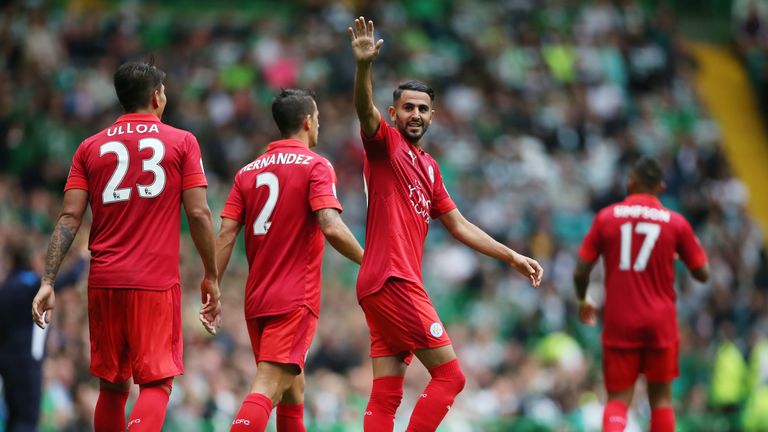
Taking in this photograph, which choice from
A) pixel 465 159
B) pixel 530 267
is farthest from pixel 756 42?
pixel 530 267

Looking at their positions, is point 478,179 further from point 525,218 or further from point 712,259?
point 712,259

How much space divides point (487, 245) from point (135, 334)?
2542 millimetres

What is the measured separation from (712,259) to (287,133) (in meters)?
13.3

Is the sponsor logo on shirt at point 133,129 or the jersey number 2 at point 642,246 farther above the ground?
the sponsor logo on shirt at point 133,129

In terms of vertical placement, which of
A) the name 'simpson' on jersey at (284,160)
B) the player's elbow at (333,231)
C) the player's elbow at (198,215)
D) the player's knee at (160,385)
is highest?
the name 'simpson' on jersey at (284,160)

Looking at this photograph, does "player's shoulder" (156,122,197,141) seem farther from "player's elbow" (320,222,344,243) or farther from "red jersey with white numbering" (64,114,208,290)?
"player's elbow" (320,222,344,243)

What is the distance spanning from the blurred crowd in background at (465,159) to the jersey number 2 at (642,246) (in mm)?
4260

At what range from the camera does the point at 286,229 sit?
797 centimetres

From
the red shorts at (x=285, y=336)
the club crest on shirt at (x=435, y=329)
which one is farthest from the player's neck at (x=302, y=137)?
the club crest on shirt at (x=435, y=329)

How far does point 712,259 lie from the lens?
65.4 ft

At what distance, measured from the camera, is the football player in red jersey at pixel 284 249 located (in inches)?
307

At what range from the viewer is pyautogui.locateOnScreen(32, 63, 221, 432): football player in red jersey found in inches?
294

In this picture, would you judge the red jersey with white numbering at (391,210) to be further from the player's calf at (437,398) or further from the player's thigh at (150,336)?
the player's thigh at (150,336)

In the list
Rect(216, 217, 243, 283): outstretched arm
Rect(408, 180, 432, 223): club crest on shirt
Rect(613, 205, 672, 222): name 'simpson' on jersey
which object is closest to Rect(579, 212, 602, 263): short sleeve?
Rect(613, 205, 672, 222): name 'simpson' on jersey
